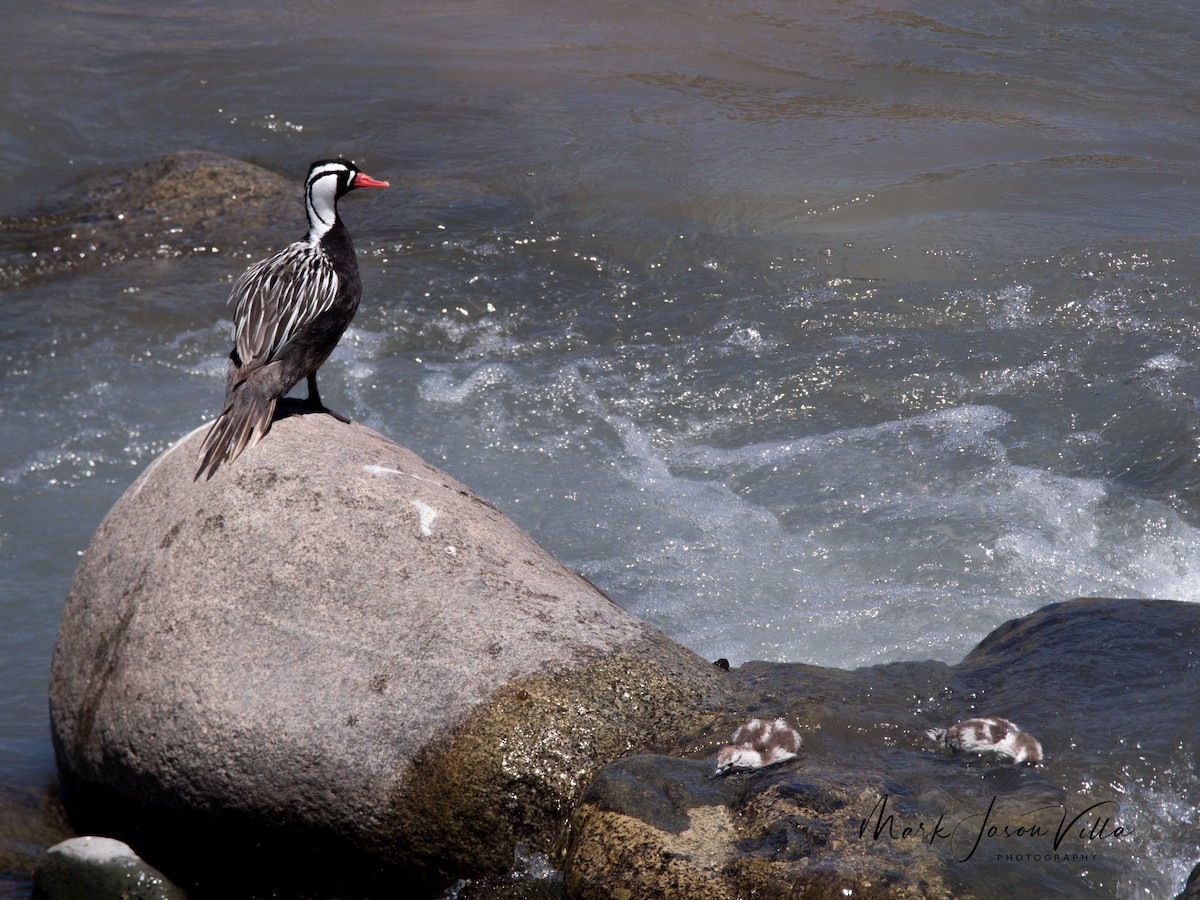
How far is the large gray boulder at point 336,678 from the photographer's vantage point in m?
4.02

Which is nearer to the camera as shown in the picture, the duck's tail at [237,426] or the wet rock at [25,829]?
the wet rock at [25,829]

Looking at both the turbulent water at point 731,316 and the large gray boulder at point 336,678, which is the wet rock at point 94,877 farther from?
the turbulent water at point 731,316

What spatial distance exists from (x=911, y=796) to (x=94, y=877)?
103 inches

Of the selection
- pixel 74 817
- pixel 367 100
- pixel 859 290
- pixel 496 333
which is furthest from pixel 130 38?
pixel 74 817

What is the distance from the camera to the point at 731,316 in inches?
363

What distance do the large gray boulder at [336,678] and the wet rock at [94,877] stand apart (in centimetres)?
20

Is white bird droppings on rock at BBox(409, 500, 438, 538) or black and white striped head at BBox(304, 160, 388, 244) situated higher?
black and white striped head at BBox(304, 160, 388, 244)

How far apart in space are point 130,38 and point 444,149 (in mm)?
6033

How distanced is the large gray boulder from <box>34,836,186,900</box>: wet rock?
7.8 inches

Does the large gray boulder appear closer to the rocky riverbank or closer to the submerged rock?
the rocky riverbank

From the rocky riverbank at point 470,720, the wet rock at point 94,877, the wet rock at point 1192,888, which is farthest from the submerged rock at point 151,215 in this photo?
the wet rock at point 1192,888

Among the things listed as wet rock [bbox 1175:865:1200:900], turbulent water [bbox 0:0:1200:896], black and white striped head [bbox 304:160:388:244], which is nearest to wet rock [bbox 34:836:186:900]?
turbulent water [bbox 0:0:1200:896]

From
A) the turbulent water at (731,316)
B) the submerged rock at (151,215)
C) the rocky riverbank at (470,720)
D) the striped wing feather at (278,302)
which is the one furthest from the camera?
the submerged rock at (151,215)

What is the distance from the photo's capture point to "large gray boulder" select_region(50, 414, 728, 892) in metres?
4.02
